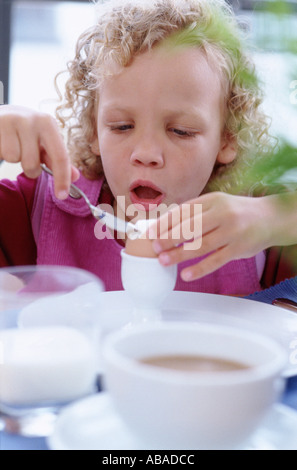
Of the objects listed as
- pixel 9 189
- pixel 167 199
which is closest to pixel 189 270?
pixel 167 199

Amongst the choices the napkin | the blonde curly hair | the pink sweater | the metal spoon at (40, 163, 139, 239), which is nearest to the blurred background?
the blonde curly hair

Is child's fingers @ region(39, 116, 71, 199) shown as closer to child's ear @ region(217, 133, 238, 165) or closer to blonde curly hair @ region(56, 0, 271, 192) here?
blonde curly hair @ region(56, 0, 271, 192)

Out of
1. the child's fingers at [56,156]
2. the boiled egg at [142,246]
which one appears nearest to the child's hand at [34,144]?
the child's fingers at [56,156]

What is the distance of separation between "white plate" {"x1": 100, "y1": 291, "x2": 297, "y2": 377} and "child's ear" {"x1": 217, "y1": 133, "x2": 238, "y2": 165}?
19.9 inches

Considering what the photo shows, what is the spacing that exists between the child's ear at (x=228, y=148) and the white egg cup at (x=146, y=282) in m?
0.58

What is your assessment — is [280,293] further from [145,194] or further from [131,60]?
[131,60]

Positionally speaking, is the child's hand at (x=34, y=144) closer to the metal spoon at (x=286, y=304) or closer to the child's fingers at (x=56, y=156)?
the child's fingers at (x=56, y=156)

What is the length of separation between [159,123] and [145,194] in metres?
0.15

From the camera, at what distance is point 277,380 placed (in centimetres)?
29

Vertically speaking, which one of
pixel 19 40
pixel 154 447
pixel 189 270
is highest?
pixel 19 40

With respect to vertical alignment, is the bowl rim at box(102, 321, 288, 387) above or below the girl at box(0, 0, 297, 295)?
below

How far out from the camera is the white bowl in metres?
0.27

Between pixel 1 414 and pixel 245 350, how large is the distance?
0.58 ft

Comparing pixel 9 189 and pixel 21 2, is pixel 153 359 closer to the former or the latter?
pixel 9 189
